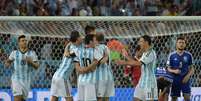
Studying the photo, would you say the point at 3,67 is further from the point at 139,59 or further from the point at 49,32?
the point at 139,59

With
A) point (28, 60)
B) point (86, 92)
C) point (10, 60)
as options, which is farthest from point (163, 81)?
point (10, 60)

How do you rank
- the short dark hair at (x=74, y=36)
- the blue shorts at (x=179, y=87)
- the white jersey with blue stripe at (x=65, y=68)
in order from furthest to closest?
the blue shorts at (x=179, y=87)
the white jersey with blue stripe at (x=65, y=68)
the short dark hair at (x=74, y=36)

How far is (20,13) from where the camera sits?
54.2 feet

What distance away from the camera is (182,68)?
1311 centimetres

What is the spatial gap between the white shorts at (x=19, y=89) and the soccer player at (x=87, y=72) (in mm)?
1324

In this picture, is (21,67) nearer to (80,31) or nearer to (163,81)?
(80,31)

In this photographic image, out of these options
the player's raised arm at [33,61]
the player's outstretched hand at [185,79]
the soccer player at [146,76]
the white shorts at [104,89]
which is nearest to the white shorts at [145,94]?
the soccer player at [146,76]

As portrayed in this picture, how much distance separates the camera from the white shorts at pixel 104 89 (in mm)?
11172

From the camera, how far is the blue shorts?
13070 millimetres

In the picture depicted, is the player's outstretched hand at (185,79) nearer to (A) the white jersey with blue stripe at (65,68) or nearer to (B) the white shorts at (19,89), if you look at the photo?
(A) the white jersey with blue stripe at (65,68)

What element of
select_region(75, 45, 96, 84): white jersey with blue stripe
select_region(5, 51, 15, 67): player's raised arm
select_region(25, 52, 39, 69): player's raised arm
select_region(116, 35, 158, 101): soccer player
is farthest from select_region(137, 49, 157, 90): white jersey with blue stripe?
select_region(5, 51, 15, 67): player's raised arm

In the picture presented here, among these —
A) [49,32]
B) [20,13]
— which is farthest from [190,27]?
[20,13]

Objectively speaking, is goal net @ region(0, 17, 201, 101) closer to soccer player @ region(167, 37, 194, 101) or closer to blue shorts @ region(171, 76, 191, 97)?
soccer player @ region(167, 37, 194, 101)

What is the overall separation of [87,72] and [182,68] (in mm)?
2594
